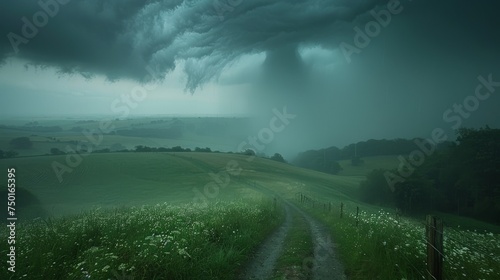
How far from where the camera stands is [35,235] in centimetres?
1034

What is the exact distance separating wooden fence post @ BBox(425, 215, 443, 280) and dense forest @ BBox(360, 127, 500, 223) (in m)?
76.5

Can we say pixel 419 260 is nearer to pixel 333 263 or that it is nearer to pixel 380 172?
pixel 333 263

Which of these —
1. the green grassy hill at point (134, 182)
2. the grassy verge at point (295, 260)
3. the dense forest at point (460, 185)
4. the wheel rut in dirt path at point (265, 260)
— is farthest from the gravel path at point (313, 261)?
the dense forest at point (460, 185)

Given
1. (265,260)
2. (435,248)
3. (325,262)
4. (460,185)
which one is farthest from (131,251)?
(460,185)

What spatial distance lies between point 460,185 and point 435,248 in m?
87.7

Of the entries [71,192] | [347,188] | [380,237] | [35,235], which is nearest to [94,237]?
[35,235]

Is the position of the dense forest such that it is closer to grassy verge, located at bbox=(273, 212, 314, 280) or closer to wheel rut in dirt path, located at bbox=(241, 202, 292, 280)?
grassy verge, located at bbox=(273, 212, 314, 280)

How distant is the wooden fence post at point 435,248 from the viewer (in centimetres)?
655

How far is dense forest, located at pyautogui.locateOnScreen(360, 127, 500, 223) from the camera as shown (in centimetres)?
6956

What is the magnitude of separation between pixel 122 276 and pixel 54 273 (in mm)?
2239

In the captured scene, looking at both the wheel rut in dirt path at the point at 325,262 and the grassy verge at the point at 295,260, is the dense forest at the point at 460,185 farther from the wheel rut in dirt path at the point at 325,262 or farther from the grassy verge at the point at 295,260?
the grassy verge at the point at 295,260

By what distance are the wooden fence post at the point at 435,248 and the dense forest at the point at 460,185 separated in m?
76.5

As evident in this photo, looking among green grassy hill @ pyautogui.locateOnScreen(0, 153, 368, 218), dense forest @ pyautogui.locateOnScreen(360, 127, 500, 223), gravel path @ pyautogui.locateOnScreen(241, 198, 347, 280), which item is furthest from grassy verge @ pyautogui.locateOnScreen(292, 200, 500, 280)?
dense forest @ pyautogui.locateOnScreen(360, 127, 500, 223)

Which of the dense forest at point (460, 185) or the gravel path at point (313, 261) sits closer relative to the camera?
the gravel path at point (313, 261)
